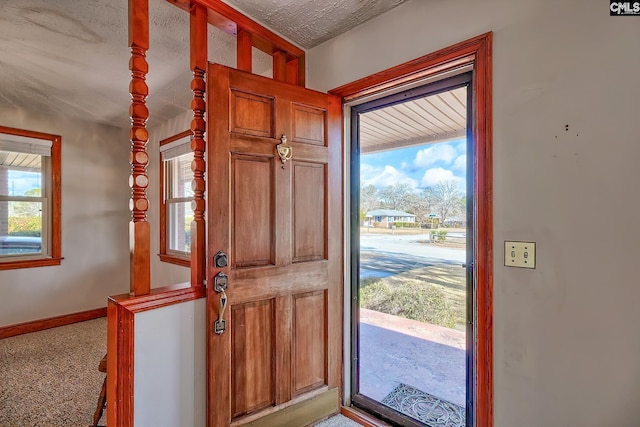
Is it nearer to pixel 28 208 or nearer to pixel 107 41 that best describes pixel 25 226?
pixel 28 208

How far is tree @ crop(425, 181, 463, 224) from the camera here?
1707 millimetres

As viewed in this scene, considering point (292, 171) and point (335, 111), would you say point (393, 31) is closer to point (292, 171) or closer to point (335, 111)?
point (335, 111)

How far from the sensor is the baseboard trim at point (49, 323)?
3.16 meters

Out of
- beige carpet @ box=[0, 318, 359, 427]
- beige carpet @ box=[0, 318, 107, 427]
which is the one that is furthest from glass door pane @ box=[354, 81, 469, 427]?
beige carpet @ box=[0, 318, 107, 427]

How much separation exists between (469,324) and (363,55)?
5.44 feet

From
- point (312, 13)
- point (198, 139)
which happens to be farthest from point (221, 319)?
point (312, 13)

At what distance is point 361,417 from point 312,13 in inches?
97.6

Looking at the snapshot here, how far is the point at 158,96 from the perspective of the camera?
9.78 feet

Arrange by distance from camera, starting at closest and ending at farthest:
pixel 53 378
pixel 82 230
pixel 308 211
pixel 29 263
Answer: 1. pixel 308 211
2. pixel 53 378
3. pixel 29 263
4. pixel 82 230

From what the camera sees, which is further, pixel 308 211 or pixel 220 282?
pixel 308 211

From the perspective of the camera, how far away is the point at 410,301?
1.99 metres

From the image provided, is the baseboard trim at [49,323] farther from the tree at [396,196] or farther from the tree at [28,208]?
the tree at [396,196]

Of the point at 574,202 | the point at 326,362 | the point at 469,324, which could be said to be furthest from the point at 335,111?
the point at 326,362

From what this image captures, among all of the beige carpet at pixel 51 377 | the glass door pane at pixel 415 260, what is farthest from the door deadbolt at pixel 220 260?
the beige carpet at pixel 51 377
